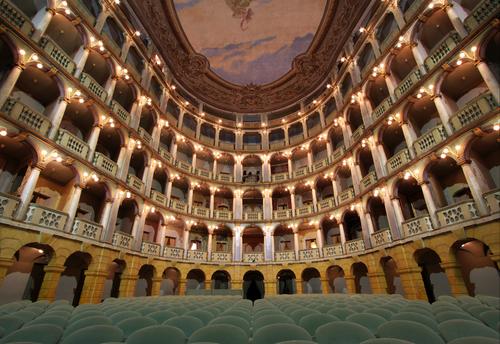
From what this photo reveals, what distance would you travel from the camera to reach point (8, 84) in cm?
1034

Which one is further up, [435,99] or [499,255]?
[435,99]

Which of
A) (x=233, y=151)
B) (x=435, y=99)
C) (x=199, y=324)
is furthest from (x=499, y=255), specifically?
(x=233, y=151)

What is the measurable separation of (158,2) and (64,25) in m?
10.8

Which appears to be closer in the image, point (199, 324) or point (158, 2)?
point (199, 324)

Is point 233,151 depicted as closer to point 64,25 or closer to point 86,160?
point 86,160

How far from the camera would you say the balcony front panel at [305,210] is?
72.3 feet

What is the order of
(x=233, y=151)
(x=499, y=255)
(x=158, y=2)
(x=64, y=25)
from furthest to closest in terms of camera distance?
(x=233, y=151), (x=158, y=2), (x=64, y=25), (x=499, y=255)

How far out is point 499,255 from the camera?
9133mm

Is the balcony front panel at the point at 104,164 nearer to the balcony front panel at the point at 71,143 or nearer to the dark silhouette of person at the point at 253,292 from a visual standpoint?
the balcony front panel at the point at 71,143

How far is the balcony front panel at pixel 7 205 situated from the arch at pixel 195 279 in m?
14.8

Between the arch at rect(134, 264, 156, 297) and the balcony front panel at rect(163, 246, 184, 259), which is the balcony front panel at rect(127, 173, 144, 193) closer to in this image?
the balcony front panel at rect(163, 246, 184, 259)

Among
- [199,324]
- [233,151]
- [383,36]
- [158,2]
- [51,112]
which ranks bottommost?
[199,324]

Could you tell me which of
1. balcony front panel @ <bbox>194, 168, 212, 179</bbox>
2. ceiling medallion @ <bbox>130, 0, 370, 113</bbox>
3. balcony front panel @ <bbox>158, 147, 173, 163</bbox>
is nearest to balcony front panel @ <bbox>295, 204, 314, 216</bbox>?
balcony front panel @ <bbox>194, 168, 212, 179</bbox>

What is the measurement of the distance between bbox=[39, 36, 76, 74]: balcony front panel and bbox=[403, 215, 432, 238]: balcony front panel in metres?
21.1
